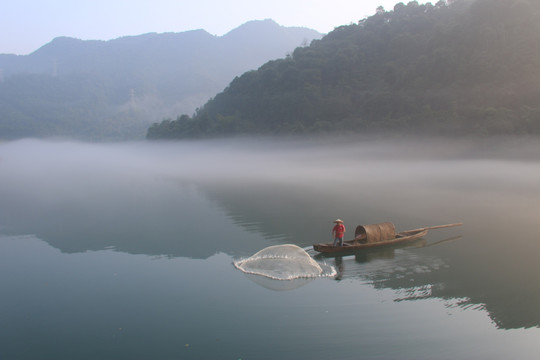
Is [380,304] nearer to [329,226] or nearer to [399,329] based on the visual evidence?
[399,329]

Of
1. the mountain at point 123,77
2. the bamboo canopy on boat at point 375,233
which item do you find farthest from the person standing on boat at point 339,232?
the mountain at point 123,77

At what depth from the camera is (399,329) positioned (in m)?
7.09

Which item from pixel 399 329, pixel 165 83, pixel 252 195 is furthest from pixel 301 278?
pixel 165 83

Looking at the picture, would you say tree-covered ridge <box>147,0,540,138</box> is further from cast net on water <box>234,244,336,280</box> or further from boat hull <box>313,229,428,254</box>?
cast net on water <box>234,244,336,280</box>

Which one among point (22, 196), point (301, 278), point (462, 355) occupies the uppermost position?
point (22, 196)

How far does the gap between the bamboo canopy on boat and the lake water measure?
33 cm

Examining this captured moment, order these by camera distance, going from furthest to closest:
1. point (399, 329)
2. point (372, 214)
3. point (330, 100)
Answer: point (330, 100) → point (372, 214) → point (399, 329)

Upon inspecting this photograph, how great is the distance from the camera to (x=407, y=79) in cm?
4916

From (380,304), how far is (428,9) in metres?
59.8

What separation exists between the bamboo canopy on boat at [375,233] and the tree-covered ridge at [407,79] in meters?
28.6

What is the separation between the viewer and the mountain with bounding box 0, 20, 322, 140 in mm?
115375

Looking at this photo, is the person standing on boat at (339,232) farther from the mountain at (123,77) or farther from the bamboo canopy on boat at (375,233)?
the mountain at (123,77)

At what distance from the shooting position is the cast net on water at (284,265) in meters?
9.34

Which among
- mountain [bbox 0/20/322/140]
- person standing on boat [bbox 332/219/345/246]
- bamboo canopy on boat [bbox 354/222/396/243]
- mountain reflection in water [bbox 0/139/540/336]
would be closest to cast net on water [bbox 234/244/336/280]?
mountain reflection in water [bbox 0/139/540/336]
